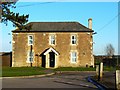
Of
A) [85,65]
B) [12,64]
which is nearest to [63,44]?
[85,65]

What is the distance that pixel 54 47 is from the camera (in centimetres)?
4875

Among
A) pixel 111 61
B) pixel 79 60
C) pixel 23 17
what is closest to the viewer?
pixel 23 17

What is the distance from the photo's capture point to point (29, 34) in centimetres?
4903

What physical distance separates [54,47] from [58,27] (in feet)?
11.2

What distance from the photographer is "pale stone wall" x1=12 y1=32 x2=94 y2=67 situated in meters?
48.5

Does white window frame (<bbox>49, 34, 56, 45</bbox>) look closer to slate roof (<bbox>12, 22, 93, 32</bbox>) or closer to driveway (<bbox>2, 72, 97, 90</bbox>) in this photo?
slate roof (<bbox>12, 22, 93, 32</bbox>)

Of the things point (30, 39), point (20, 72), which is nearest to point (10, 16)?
point (20, 72)

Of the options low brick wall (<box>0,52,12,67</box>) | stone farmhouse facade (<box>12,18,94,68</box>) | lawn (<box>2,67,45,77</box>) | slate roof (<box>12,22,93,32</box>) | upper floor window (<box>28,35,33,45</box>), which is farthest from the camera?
low brick wall (<box>0,52,12,67</box>)

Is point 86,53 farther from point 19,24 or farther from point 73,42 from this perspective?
point 19,24

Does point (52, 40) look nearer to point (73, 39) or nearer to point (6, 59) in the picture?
point (73, 39)

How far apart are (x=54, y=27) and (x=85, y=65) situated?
7.79 metres

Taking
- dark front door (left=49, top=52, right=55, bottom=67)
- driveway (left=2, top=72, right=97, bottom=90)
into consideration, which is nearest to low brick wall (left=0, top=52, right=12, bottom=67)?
dark front door (left=49, top=52, right=55, bottom=67)

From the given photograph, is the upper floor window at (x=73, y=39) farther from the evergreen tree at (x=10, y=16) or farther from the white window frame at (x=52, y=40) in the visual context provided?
the evergreen tree at (x=10, y=16)

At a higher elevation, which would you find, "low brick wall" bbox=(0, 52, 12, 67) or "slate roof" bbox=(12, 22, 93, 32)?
"slate roof" bbox=(12, 22, 93, 32)
